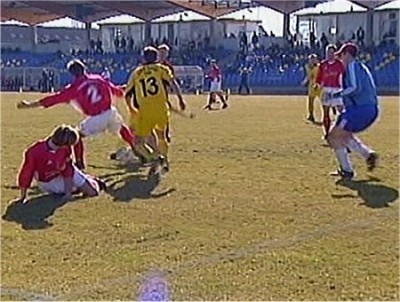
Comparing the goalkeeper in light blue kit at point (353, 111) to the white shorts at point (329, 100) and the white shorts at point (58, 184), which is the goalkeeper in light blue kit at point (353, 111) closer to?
the white shorts at point (58, 184)

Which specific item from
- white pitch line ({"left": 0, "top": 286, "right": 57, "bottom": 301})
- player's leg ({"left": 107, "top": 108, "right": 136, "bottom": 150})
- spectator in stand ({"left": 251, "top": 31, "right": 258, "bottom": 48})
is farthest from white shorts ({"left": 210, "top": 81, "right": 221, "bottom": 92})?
spectator in stand ({"left": 251, "top": 31, "right": 258, "bottom": 48})

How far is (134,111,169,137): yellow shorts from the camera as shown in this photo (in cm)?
1331

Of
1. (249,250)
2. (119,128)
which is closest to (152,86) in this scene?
(119,128)

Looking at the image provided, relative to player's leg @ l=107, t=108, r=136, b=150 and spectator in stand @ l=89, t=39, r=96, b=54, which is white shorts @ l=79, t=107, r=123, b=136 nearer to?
player's leg @ l=107, t=108, r=136, b=150

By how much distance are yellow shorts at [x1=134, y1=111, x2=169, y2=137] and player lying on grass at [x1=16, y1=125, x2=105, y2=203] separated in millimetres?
2155

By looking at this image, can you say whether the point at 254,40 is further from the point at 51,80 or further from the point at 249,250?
the point at 249,250

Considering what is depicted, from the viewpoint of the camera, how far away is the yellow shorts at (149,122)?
43.7 feet

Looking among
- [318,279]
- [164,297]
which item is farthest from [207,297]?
[318,279]

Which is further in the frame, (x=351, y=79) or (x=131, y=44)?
(x=131, y=44)

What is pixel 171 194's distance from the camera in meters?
11.5

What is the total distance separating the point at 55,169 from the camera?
10875 mm

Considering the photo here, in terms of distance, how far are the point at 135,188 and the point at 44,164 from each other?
59.9 inches

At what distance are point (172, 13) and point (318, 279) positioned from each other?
70.8m

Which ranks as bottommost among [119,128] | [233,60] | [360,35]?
[233,60]
